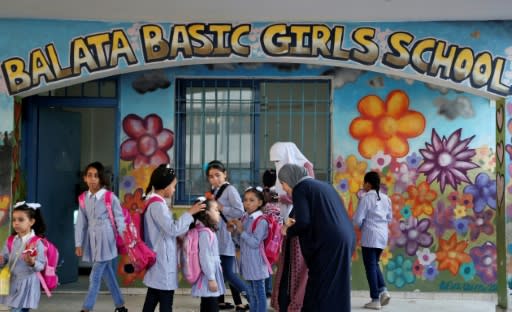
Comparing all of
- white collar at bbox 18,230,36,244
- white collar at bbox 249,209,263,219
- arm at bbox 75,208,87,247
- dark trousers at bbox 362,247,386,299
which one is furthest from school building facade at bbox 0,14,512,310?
white collar at bbox 249,209,263,219

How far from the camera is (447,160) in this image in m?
10.1

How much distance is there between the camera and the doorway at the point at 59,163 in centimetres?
1033

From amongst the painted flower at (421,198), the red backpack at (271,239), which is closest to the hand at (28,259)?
the red backpack at (271,239)

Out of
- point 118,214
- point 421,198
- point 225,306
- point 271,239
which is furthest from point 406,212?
point 118,214

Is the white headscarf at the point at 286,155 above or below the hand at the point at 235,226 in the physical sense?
above

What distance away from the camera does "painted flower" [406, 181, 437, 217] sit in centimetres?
1006

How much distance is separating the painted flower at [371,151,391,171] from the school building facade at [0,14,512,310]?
1cm

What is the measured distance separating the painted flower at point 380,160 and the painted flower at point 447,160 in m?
0.41

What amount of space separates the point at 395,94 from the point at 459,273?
2.28 meters

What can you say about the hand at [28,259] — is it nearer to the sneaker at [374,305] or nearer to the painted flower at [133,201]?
the painted flower at [133,201]

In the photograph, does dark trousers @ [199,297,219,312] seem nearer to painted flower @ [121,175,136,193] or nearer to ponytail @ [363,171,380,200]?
ponytail @ [363,171,380,200]

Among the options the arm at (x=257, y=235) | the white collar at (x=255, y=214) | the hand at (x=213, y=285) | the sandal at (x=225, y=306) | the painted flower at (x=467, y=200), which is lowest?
the sandal at (x=225, y=306)

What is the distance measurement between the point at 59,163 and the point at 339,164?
3.68 meters

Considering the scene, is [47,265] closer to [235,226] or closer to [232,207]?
[235,226]
